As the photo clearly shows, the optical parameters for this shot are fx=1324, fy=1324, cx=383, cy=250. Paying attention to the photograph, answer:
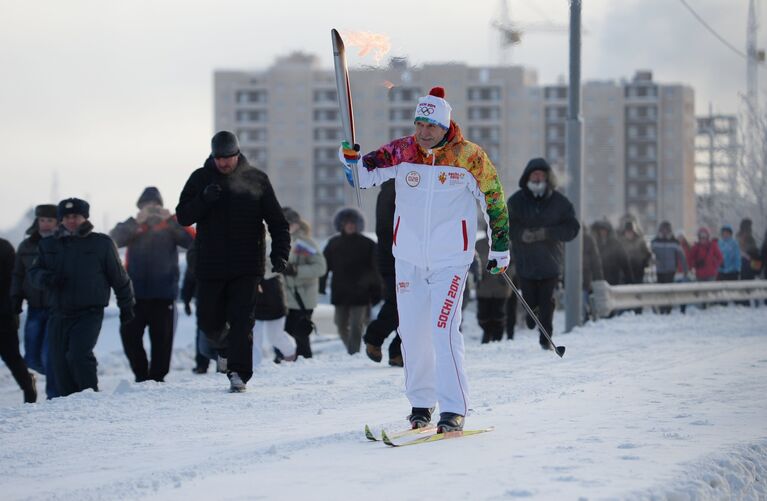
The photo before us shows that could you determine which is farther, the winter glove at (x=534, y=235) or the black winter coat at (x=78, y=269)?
the winter glove at (x=534, y=235)

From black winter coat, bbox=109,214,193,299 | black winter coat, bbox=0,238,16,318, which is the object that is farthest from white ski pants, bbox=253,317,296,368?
black winter coat, bbox=0,238,16,318

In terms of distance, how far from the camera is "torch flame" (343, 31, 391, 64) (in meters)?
7.77

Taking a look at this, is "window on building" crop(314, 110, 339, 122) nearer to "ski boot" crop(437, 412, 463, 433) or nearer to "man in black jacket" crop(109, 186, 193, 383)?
"man in black jacket" crop(109, 186, 193, 383)

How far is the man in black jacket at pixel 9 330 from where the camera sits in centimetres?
1186

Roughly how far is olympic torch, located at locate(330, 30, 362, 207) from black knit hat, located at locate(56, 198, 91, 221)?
3159 millimetres

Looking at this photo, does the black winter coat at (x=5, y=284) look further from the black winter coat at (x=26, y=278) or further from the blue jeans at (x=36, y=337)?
the blue jeans at (x=36, y=337)

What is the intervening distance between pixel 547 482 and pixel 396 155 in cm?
231

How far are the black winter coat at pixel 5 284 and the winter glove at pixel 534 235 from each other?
5184 mm

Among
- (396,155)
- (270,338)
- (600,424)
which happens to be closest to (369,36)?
(396,155)

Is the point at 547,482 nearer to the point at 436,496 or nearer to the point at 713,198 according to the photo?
the point at 436,496

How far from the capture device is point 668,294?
70.3ft

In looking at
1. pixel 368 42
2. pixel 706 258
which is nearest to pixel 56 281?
pixel 368 42

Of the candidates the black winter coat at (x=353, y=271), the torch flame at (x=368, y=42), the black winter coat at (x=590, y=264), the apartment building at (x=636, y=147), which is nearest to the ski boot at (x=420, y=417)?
the torch flame at (x=368, y=42)

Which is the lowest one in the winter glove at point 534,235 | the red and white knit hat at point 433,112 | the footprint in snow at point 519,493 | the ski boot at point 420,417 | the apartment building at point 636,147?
the footprint in snow at point 519,493
